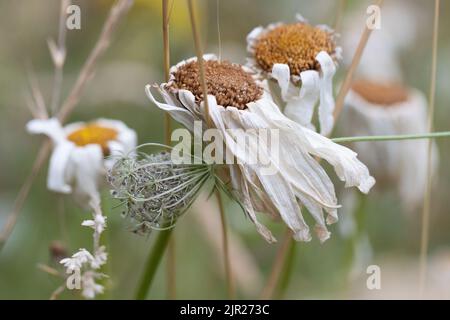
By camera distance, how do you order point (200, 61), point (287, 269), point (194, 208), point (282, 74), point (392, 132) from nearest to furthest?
point (200, 61) → point (282, 74) → point (287, 269) → point (392, 132) → point (194, 208)

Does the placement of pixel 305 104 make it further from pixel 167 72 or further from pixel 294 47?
pixel 167 72

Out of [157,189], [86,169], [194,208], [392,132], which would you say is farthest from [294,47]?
[194,208]

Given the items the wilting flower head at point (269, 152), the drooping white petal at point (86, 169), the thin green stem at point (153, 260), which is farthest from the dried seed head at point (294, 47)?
the drooping white petal at point (86, 169)

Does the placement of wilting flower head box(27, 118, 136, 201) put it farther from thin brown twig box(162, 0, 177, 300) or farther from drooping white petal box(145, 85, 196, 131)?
drooping white petal box(145, 85, 196, 131)

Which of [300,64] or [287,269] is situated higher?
[300,64]

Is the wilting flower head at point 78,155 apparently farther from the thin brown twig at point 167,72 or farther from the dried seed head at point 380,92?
the dried seed head at point 380,92
